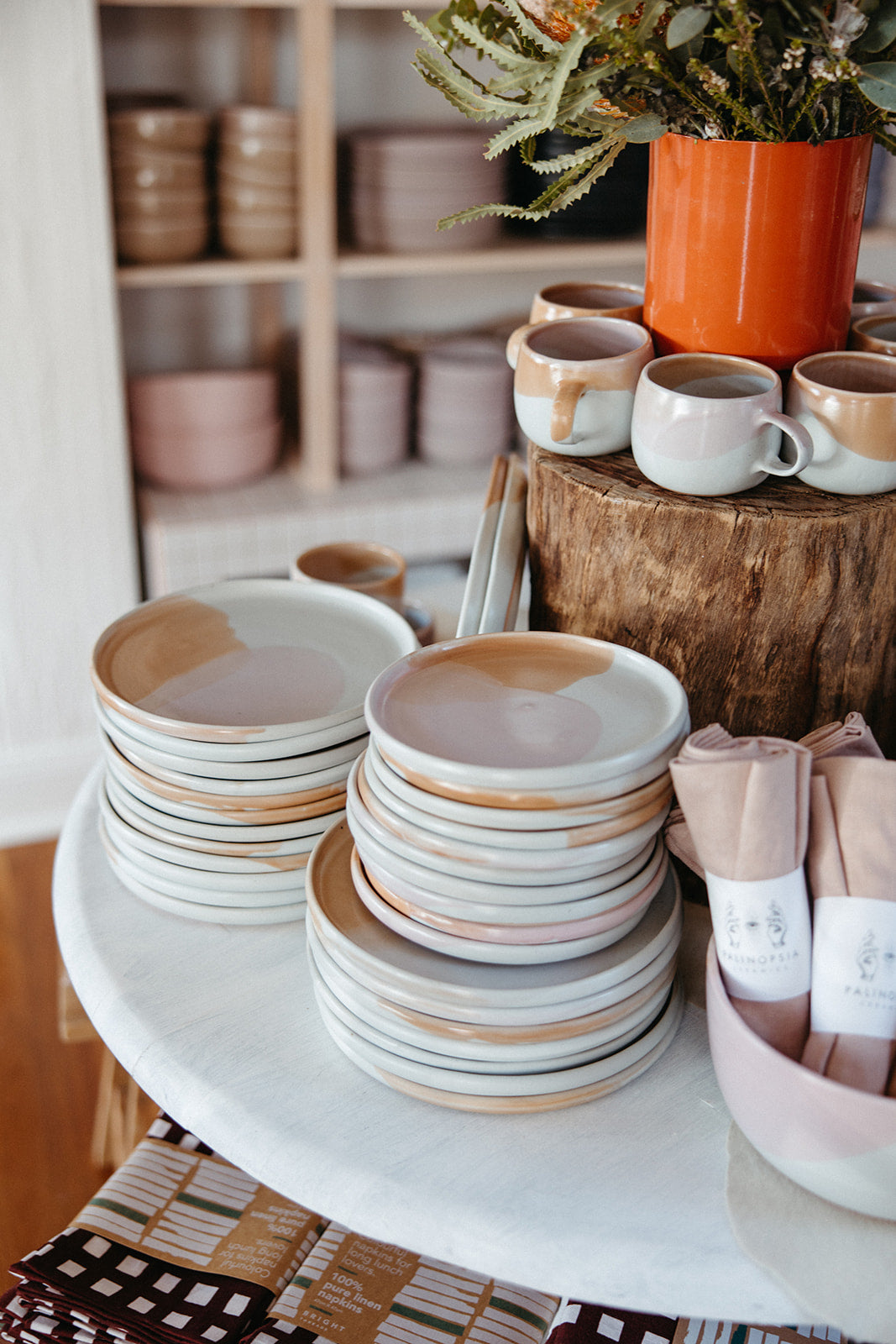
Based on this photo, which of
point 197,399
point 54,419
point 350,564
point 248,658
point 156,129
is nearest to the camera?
point 248,658

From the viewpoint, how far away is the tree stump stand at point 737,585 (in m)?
0.85

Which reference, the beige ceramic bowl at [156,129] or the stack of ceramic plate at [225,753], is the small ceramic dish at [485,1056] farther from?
the beige ceramic bowl at [156,129]

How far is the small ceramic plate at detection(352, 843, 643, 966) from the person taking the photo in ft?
2.39

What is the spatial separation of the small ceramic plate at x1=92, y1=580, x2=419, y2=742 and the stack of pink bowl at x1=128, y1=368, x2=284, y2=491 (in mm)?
1302

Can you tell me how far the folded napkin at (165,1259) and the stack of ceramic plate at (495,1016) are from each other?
34 centimetres

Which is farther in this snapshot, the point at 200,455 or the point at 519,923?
the point at 200,455

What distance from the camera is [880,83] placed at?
2.41ft

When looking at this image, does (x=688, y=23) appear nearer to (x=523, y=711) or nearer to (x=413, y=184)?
(x=523, y=711)

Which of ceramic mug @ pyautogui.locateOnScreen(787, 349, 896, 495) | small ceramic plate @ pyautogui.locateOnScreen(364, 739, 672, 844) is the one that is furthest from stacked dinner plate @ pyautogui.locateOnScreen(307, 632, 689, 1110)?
ceramic mug @ pyautogui.locateOnScreen(787, 349, 896, 495)

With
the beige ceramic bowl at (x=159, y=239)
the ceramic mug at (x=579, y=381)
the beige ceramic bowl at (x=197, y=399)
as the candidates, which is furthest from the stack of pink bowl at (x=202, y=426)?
the ceramic mug at (x=579, y=381)

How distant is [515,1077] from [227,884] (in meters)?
0.28

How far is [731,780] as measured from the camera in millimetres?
651

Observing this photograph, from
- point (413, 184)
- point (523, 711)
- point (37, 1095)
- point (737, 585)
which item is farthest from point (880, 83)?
point (37, 1095)

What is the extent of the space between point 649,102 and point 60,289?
147 cm
